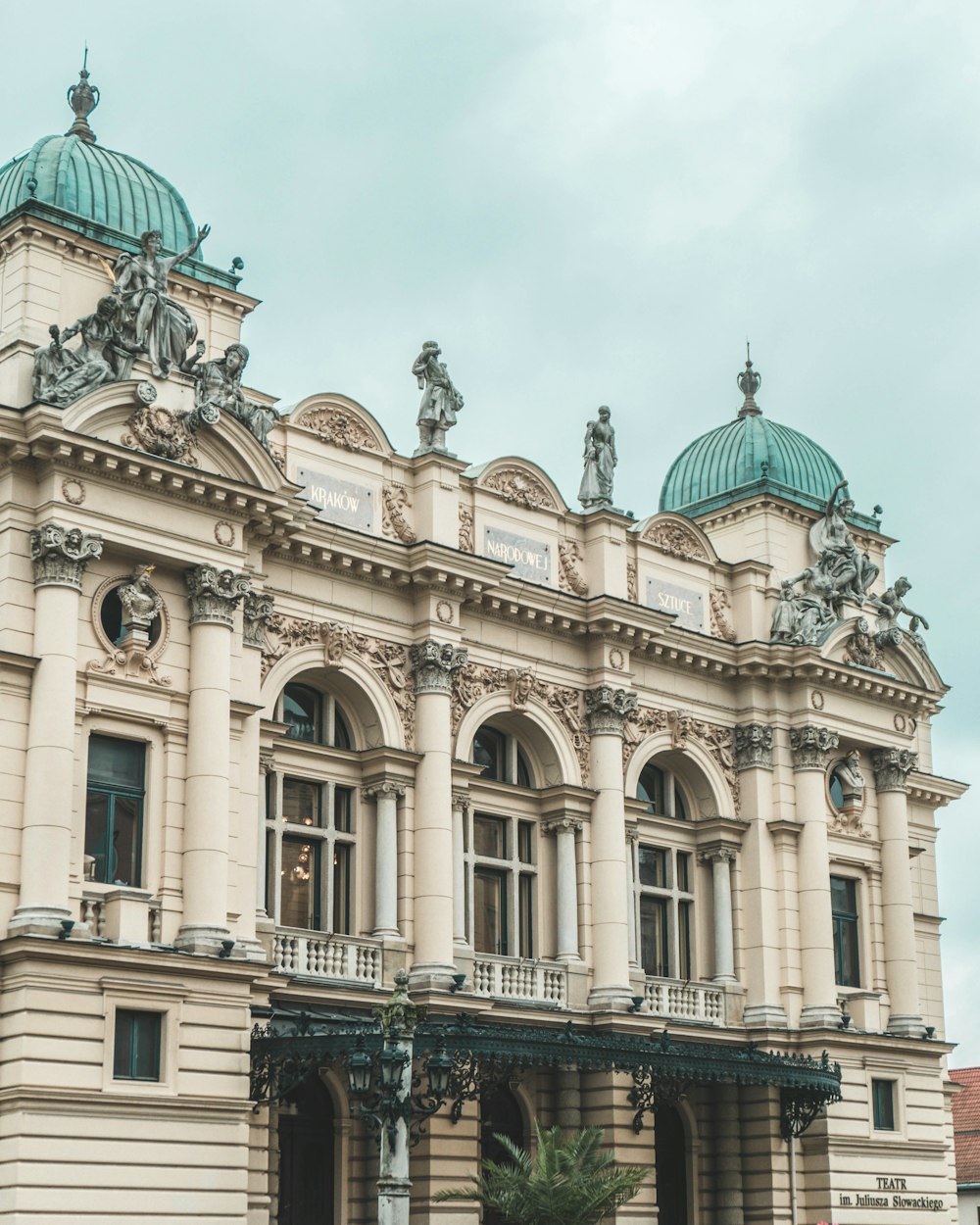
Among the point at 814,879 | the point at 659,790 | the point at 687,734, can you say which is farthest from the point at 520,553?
the point at 814,879

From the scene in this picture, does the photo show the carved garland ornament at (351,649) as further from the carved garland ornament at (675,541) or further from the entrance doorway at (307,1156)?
the carved garland ornament at (675,541)

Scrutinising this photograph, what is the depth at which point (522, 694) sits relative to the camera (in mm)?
39469

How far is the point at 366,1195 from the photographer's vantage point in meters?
35.1

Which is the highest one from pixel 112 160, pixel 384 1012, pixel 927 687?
pixel 112 160

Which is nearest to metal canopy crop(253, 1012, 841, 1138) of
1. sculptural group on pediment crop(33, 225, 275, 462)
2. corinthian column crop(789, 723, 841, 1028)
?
corinthian column crop(789, 723, 841, 1028)

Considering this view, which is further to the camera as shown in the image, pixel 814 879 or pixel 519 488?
pixel 814 879

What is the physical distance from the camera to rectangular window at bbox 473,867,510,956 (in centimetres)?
3881

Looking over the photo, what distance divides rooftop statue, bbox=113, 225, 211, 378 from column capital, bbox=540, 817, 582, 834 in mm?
12765

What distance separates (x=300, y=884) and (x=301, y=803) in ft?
5.15

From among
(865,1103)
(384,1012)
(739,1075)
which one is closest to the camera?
(384,1012)

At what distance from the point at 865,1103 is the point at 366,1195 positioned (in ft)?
42.3

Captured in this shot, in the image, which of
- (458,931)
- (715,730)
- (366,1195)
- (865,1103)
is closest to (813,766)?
(715,730)

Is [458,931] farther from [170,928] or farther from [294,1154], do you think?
[170,928]

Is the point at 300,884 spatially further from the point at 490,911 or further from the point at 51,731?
the point at 51,731
